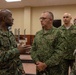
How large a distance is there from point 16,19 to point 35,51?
8146 mm

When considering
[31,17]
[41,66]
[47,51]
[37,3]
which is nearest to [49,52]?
[47,51]

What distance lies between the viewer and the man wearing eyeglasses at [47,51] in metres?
2.49

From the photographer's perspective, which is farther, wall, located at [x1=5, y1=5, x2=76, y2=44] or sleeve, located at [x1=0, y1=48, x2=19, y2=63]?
wall, located at [x1=5, y1=5, x2=76, y2=44]

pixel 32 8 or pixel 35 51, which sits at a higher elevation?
pixel 32 8

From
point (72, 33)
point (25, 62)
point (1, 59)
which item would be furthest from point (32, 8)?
point (1, 59)

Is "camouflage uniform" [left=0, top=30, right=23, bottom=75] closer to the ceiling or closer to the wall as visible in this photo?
the ceiling

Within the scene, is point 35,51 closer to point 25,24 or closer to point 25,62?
point 25,62

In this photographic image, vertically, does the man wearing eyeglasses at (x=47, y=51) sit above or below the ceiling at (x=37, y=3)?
below

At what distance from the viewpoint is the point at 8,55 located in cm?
198

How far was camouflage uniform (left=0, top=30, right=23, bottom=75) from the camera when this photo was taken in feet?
6.52

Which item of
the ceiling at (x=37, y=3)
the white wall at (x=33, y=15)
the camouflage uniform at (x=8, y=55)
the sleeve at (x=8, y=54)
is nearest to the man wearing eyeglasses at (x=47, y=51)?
the camouflage uniform at (x=8, y=55)

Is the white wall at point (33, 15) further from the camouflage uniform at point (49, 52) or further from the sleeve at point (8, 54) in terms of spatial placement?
the sleeve at point (8, 54)

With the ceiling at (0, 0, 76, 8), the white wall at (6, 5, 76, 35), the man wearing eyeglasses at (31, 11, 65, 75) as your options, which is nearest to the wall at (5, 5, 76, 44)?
the white wall at (6, 5, 76, 35)

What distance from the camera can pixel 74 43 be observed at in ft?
10.7
